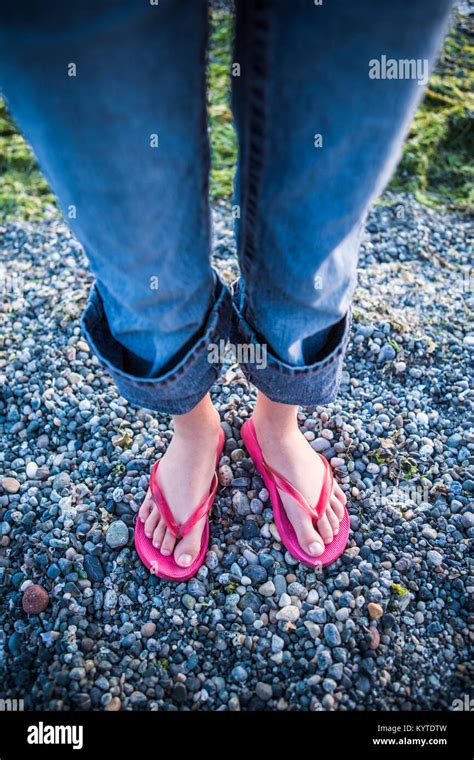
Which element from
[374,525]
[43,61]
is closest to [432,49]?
[43,61]

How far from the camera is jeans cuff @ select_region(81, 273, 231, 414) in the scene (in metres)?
1.34

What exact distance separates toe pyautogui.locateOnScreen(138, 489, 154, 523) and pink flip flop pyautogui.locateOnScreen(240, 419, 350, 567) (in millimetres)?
433

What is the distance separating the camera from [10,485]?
6.79ft

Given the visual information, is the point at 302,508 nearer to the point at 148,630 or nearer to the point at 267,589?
the point at 267,589

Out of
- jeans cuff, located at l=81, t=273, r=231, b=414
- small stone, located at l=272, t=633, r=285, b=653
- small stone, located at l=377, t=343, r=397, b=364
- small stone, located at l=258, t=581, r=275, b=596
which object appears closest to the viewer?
jeans cuff, located at l=81, t=273, r=231, b=414

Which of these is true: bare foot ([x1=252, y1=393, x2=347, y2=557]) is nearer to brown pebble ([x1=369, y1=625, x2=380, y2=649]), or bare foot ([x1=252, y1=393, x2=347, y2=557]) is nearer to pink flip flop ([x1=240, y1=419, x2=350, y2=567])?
pink flip flop ([x1=240, y1=419, x2=350, y2=567])

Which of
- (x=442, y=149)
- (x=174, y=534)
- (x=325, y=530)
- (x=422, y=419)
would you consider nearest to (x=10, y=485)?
(x=174, y=534)

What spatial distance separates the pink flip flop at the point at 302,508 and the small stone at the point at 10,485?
0.96 meters

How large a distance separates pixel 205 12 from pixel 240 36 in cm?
8

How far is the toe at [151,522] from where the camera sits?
6.15 ft

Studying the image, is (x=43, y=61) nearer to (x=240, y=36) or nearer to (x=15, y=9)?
(x=15, y=9)

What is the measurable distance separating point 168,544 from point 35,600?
Answer: 18.8 inches

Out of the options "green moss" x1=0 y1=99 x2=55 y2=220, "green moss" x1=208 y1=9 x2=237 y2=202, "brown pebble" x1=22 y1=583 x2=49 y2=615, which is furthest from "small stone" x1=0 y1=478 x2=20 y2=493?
"green moss" x1=208 y1=9 x2=237 y2=202

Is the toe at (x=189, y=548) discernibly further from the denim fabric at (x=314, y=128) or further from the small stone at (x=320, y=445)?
the denim fabric at (x=314, y=128)
